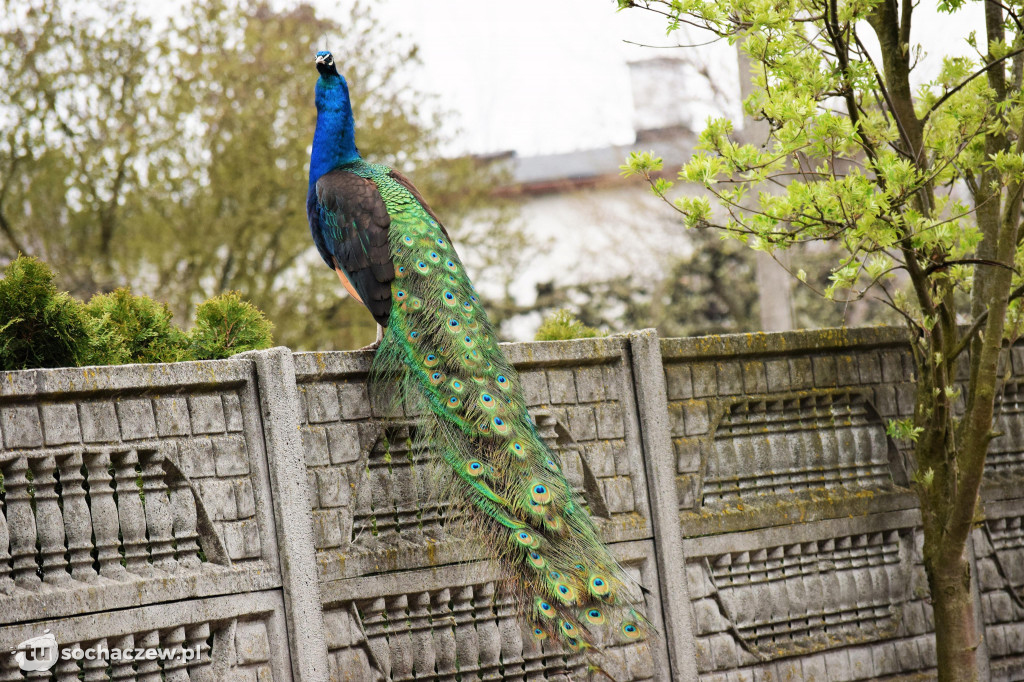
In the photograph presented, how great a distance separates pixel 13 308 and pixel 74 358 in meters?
0.32

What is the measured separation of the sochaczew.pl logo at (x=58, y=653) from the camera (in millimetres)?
3725

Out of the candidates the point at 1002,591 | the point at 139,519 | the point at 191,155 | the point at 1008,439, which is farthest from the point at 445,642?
the point at 191,155

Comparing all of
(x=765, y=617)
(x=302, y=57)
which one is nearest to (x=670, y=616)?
(x=765, y=617)

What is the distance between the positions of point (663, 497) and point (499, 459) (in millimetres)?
1100

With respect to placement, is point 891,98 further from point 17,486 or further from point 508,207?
point 508,207

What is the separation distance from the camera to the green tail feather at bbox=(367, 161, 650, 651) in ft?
15.0

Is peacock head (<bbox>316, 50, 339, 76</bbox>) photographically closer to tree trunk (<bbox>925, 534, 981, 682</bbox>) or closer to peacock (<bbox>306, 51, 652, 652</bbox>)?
peacock (<bbox>306, 51, 652, 652</bbox>)

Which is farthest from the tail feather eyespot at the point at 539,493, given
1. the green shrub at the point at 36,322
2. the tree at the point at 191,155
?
the tree at the point at 191,155

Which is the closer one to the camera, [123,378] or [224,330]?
[123,378]

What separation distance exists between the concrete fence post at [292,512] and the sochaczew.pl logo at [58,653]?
19.7 inches

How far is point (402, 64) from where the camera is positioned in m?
18.2

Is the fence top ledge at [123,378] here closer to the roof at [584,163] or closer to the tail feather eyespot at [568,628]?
the tail feather eyespot at [568,628]

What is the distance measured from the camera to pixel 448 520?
4.76 m

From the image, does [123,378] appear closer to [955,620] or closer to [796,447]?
[796,447]
